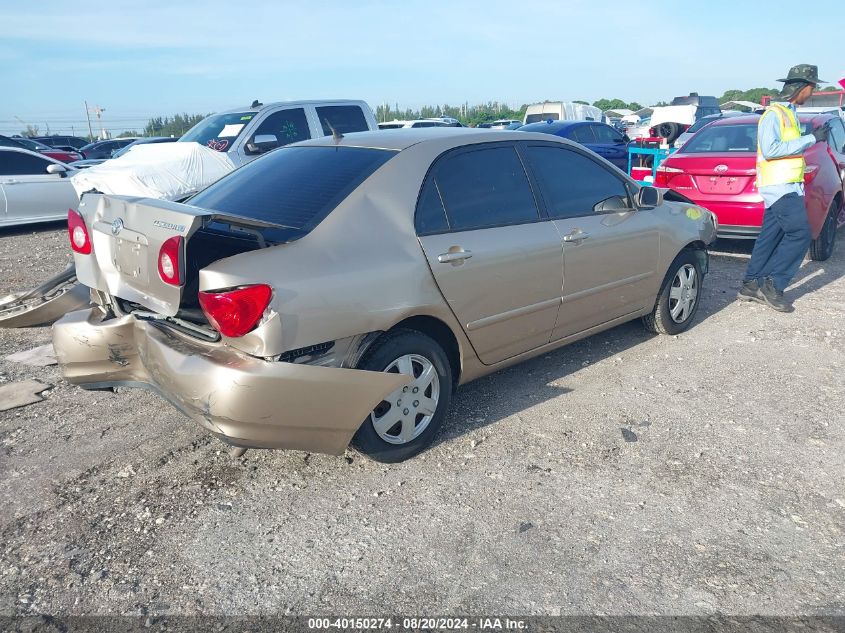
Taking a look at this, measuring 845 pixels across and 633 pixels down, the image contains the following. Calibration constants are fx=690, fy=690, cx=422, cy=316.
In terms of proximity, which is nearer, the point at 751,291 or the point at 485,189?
the point at 485,189

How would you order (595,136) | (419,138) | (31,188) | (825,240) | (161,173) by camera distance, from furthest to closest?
(595,136) < (31,188) < (161,173) < (825,240) < (419,138)

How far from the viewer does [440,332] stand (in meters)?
3.68

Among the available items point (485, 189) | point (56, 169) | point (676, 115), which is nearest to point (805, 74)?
point (485, 189)

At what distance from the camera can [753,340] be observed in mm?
5500

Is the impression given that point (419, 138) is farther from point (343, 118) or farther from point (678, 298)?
point (343, 118)

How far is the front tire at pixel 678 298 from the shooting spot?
5309 mm

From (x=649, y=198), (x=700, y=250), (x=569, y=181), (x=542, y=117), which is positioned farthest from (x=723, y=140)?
(x=542, y=117)

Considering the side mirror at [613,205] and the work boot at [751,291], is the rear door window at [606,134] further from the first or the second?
the side mirror at [613,205]

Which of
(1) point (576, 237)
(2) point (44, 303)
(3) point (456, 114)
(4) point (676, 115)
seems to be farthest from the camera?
(3) point (456, 114)

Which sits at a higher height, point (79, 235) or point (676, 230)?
point (79, 235)

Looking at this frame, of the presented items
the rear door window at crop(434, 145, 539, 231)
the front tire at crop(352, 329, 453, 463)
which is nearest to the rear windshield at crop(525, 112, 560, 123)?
the rear door window at crop(434, 145, 539, 231)

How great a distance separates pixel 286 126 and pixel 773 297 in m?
6.33

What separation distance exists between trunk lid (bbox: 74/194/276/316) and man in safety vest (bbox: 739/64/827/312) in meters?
4.86

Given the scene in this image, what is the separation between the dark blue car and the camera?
13.5 metres
